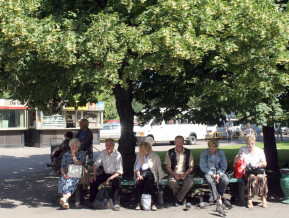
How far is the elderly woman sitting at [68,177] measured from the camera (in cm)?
759

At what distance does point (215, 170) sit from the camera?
784 centimetres

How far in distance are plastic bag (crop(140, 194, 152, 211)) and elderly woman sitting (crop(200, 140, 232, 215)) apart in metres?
1.18

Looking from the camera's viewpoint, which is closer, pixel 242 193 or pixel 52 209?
pixel 52 209

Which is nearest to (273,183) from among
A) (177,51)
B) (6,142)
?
(177,51)

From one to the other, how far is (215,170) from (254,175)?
2.54 feet

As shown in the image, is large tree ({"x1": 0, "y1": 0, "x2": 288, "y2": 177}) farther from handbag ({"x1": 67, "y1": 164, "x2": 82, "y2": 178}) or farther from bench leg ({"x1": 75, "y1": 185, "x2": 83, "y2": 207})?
bench leg ({"x1": 75, "y1": 185, "x2": 83, "y2": 207})

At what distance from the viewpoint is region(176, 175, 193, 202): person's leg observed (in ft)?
25.2

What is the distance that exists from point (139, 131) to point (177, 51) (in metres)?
20.5

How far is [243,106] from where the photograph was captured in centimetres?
804

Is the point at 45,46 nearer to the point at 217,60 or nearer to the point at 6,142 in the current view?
the point at 217,60

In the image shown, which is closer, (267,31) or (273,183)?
(267,31)

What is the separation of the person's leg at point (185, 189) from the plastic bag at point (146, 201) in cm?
61

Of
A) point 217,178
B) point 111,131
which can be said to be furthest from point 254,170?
point 111,131

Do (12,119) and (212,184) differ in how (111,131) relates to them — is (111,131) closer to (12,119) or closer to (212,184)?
(12,119)
